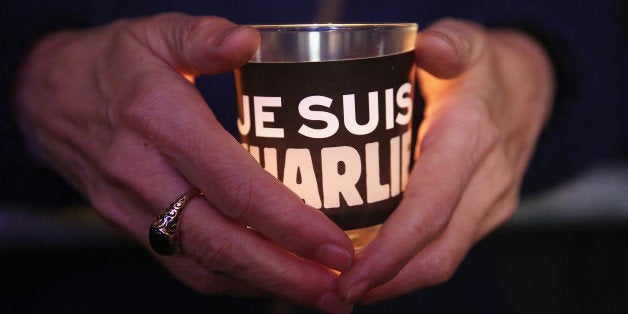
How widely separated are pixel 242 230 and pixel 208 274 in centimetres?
15

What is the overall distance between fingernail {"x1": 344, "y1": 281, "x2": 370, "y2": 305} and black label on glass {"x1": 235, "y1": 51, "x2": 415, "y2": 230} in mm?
77

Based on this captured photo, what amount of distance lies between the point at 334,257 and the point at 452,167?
9.8 inches

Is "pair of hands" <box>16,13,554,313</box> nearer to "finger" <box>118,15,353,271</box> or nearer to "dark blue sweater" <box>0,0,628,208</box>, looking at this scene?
"finger" <box>118,15,353,271</box>

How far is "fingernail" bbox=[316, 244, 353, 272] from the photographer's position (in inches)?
27.2

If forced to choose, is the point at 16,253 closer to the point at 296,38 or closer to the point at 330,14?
the point at 330,14

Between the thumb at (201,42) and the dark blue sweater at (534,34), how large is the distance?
404mm

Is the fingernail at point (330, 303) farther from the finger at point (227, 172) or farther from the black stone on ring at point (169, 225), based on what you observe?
the black stone on ring at point (169, 225)

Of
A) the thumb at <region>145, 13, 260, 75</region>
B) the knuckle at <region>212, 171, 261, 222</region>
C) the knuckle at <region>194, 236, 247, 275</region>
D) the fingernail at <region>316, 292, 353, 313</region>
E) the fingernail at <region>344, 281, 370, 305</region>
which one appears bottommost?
the fingernail at <region>316, 292, 353, 313</region>

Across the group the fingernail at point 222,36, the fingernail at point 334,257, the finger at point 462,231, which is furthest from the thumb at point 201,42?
the finger at point 462,231

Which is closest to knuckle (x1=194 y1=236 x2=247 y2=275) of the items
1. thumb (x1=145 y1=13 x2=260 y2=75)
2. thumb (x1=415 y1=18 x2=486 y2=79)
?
thumb (x1=145 y1=13 x2=260 y2=75)

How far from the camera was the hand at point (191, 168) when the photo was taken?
0.69m

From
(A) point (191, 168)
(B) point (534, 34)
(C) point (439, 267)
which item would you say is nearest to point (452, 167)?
(C) point (439, 267)

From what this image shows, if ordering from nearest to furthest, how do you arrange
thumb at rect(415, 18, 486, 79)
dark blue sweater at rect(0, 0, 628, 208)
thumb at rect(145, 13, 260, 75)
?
thumb at rect(145, 13, 260, 75) < thumb at rect(415, 18, 486, 79) < dark blue sweater at rect(0, 0, 628, 208)

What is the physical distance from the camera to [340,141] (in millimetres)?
707
